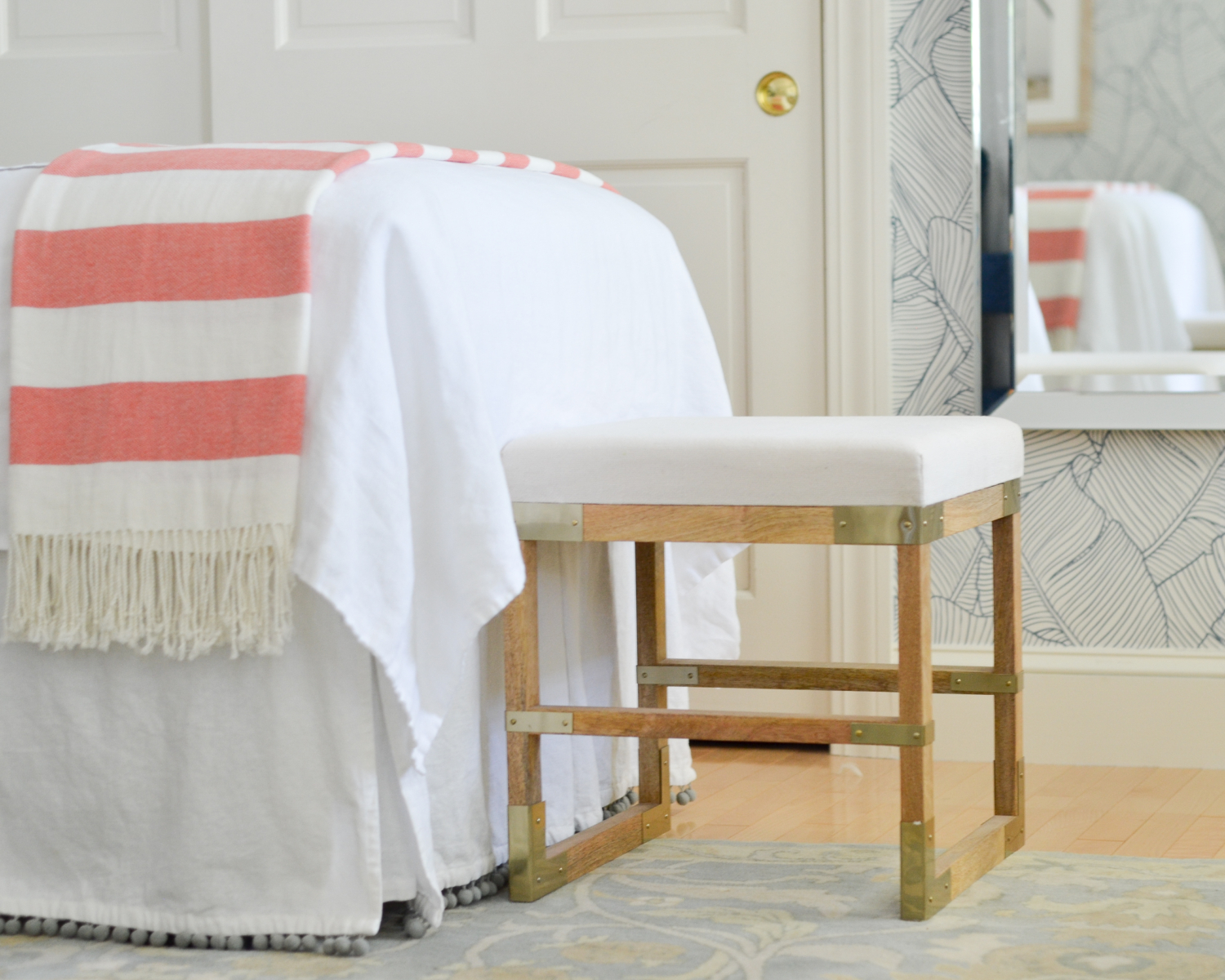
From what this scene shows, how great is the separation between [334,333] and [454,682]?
309mm

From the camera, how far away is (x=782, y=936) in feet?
4.55

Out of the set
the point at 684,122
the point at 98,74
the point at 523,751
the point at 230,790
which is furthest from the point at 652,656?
the point at 98,74

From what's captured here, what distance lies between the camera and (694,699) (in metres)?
2.28

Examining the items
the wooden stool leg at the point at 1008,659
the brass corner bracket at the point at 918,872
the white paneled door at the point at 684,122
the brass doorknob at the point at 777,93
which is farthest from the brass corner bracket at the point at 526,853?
the brass doorknob at the point at 777,93

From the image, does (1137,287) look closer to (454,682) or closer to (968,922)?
(968,922)

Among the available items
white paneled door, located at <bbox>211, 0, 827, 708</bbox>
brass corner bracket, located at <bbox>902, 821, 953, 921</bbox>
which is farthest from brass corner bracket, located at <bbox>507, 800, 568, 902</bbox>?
white paneled door, located at <bbox>211, 0, 827, 708</bbox>

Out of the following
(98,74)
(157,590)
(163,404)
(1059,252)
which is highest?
(98,74)

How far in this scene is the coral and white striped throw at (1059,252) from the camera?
214 cm

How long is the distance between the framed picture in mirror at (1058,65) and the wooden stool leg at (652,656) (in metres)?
0.87

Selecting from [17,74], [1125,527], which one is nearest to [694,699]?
[1125,527]

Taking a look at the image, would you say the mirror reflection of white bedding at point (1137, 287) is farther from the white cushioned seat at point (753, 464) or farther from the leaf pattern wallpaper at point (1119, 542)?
the white cushioned seat at point (753, 464)

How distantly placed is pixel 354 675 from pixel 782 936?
1.44ft

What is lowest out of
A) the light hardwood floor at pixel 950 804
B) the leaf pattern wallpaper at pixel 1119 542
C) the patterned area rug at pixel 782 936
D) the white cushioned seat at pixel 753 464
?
the light hardwood floor at pixel 950 804

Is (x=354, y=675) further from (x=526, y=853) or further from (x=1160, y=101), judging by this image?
(x=1160, y=101)
